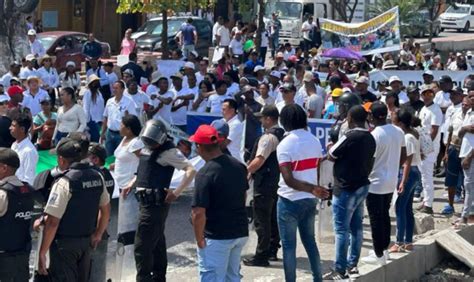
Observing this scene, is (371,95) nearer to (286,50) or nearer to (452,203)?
(452,203)

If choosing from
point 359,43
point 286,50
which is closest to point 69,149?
point 359,43

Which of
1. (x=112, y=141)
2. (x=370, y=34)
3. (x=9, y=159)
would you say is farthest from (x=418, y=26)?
(x=9, y=159)

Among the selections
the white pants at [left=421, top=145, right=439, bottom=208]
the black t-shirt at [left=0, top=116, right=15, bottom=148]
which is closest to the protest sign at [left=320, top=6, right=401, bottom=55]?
the white pants at [left=421, top=145, right=439, bottom=208]

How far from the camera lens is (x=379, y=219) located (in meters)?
10.2

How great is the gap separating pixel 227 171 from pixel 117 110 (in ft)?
23.2

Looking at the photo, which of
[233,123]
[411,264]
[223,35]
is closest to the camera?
[411,264]

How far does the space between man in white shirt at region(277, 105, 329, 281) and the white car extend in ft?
152

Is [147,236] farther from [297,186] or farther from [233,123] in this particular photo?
[233,123]

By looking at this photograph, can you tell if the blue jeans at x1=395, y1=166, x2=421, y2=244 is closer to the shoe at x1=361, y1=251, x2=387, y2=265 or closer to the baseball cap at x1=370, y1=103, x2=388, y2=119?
the shoe at x1=361, y1=251, x2=387, y2=265

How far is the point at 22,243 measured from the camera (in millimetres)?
7812

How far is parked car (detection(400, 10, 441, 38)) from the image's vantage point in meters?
42.8

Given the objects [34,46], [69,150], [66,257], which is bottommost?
[34,46]

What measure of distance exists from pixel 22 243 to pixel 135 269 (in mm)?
2146

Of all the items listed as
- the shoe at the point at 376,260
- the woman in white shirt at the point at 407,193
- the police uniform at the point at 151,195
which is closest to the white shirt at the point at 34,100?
the woman in white shirt at the point at 407,193
